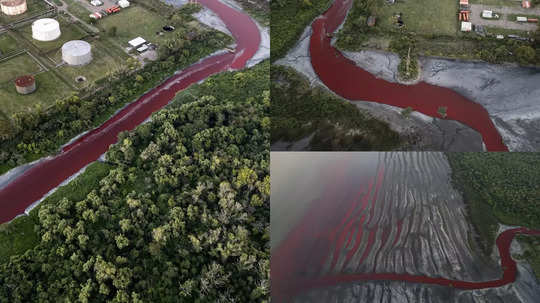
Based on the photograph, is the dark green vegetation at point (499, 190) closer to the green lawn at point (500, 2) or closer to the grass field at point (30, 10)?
the green lawn at point (500, 2)

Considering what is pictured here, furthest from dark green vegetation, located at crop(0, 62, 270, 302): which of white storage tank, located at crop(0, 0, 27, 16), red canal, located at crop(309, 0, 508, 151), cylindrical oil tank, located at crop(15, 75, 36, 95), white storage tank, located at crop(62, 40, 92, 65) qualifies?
white storage tank, located at crop(0, 0, 27, 16)

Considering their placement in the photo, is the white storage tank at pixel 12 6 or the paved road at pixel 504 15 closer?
the paved road at pixel 504 15

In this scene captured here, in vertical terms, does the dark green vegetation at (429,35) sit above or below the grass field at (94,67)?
above

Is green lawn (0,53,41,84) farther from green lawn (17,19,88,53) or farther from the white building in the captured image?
the white building

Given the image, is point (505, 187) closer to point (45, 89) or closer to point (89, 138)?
point (89, 138)

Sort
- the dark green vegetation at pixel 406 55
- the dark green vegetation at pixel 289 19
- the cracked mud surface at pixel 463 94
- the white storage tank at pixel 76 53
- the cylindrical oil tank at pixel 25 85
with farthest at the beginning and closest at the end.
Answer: the dark green vegetation at pixel 289 19
the white storage tank at pixel 76 53
the dark green vegetation at pixel 406 55
the cylindrical oil tank at pixel 25 85
the cracked mud surface at pixel 463 94

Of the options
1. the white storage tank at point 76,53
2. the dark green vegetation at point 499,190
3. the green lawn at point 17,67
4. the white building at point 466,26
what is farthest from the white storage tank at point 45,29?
the white building at point 466,26

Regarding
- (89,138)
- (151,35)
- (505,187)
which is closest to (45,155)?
(89,138)
